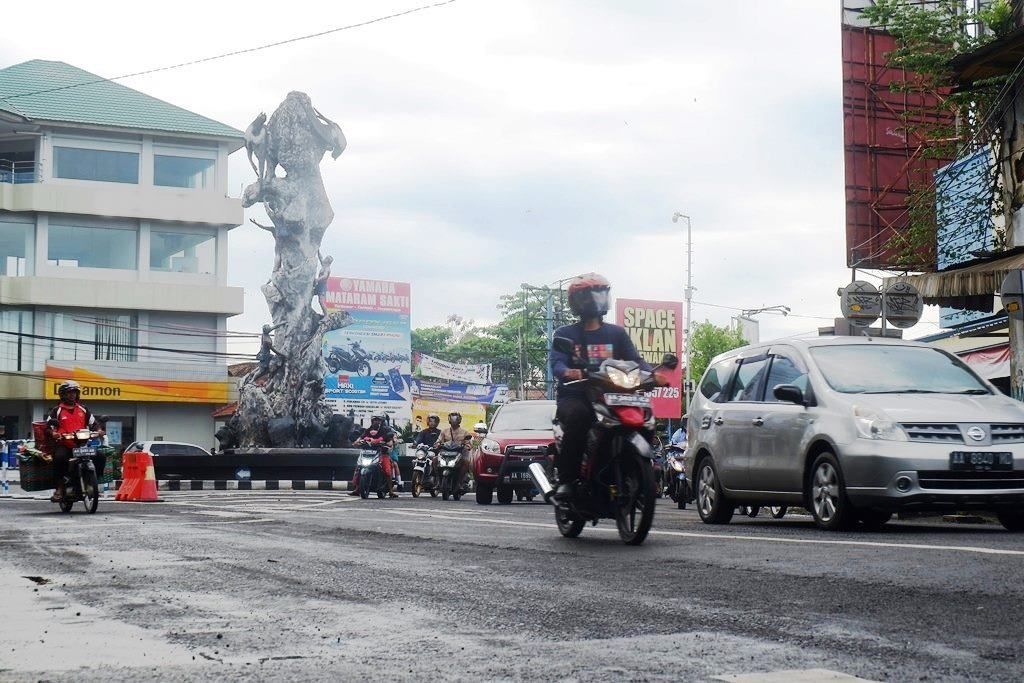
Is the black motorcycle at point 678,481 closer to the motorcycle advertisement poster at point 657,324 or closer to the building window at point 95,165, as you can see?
the building window at point 95,165

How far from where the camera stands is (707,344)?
94.4 metres

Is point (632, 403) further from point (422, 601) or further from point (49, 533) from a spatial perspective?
point (49, 533)

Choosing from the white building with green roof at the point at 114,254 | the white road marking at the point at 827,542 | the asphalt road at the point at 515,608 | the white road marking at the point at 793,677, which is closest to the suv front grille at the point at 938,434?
the asphalt road at the point at 515,608

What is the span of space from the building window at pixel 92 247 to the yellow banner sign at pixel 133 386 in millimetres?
4687

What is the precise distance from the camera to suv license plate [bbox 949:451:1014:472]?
35.3 feet

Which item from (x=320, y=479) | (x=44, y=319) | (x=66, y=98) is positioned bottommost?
Result: (x=320, y=479)

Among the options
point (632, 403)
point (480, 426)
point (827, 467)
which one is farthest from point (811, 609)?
point (480, 426)

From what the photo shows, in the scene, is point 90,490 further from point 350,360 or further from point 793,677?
point 350,360

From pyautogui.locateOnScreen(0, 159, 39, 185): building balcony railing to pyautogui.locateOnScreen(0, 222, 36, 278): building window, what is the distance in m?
1.88

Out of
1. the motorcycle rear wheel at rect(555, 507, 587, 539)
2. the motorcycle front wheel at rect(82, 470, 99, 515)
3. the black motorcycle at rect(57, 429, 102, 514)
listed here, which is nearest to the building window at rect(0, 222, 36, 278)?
the black motorcycle at rect(57, 429, 102, 514)

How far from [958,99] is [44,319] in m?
43.4

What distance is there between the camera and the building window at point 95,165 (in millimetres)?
58812

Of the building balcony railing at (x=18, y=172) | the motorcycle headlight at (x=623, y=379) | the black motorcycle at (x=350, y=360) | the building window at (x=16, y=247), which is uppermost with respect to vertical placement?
the building balcony railing at (x=18, y=172)

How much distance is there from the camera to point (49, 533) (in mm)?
11883
